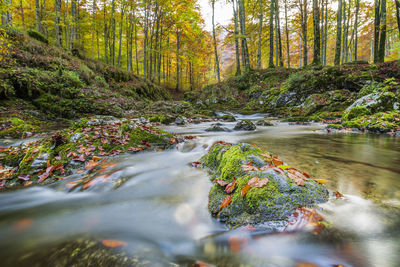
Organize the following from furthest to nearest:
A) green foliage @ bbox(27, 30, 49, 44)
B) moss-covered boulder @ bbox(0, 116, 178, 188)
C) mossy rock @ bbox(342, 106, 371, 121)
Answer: green foliage @ bbox(27, 30, 49, 44) → mossy rock @ bbox(342, 106, 371, 121) → moss-covered boulder @ bbox(0, 116, 178, 188)

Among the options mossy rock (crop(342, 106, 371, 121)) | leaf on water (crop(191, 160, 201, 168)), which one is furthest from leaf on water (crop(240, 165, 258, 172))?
mossy rock (crop(342, 106, 371, 121))

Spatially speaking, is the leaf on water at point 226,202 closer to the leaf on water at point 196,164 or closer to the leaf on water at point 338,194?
the leaf on water at point 338,194

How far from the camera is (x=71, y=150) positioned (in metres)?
3.34

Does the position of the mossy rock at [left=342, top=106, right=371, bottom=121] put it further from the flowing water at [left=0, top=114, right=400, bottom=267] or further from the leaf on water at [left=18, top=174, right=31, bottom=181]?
the leaf on water at [left=18, top=174, right=31, bottom=181]

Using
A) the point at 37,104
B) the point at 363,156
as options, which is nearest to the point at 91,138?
the point at 363,156

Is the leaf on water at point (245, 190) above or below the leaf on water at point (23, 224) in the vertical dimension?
above

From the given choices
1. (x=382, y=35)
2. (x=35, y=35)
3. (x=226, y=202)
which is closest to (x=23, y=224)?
(x=226, y=202)

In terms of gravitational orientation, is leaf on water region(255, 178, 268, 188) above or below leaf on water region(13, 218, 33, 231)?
above

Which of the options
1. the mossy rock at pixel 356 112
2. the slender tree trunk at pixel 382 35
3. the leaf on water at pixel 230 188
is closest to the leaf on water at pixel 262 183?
the leaf on water at pixel 230 188

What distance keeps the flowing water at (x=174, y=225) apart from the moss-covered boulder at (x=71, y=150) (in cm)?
35

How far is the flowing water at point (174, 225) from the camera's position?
4.13ft

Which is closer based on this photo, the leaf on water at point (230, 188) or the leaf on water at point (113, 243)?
the leaf on water at point (113, 243)

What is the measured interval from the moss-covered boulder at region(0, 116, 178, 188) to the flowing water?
35 centimetres

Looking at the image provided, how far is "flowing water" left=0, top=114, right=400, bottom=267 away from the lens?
4.13 feet
